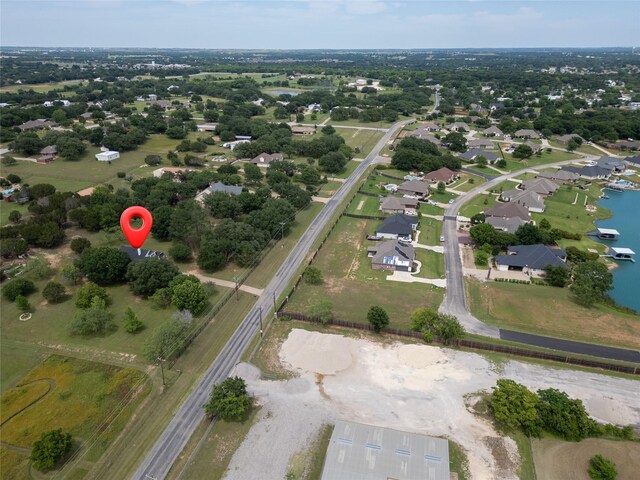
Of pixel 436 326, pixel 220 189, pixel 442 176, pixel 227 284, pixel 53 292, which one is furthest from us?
pixel 442 176

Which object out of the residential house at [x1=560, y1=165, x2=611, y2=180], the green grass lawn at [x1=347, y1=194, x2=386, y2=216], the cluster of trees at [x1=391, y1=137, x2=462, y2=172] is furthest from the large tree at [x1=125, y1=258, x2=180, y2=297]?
the residential house at [x1=560, y1=165, x2=611, y2=180]

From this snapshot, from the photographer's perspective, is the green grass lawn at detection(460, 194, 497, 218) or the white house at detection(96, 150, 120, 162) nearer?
the green grass lawn at detection(460, 194, 497, 218)

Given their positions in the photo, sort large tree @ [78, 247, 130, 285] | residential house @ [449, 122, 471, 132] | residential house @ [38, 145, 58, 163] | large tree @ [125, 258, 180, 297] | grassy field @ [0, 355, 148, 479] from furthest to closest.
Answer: residential house @ [449, 122, 471, 132]
residential house @ [38, 145, 58, 163]
large tree @ [78, 247, 130, 285]
large tree @ [125, 258, 180, 297]
grassy field @ [0, 355, 148, 479]

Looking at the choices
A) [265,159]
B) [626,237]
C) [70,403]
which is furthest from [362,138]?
[70,403]

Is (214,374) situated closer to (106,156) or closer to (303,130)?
(106,156)

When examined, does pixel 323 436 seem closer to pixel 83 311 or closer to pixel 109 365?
pixel 109 365

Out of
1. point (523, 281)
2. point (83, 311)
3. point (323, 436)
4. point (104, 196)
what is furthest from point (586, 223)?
point (104, 196)

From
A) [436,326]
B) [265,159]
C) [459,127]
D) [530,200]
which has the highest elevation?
[459,127]

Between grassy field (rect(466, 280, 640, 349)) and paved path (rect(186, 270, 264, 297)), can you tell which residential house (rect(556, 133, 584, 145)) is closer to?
grassy field (rect(466, 280, 640, 349))
